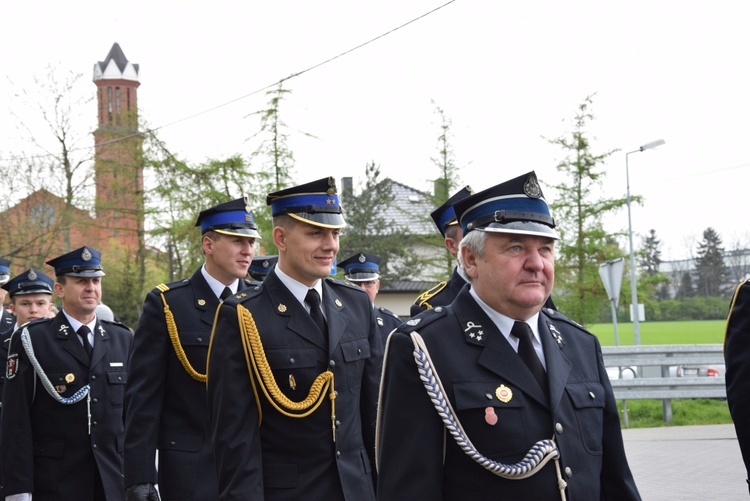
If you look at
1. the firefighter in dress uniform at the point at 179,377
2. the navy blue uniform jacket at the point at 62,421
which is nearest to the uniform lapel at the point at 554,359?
the firefighter in dress uniform at the point at 179,377

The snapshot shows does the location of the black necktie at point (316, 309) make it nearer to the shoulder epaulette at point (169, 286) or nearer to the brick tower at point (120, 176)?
the shoulder epaulette at point (169, 286)

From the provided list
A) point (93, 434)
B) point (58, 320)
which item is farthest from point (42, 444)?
point (58, 320)

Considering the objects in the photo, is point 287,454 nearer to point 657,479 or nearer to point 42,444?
point 42,444

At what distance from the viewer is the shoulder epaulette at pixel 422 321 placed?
321 centimetres

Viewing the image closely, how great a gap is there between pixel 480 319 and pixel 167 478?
2.75 meters

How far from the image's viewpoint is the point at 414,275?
32.2 meters

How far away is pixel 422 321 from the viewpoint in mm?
3258

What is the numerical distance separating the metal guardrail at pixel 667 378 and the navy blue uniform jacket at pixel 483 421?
10.8m

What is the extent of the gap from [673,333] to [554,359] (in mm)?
44908

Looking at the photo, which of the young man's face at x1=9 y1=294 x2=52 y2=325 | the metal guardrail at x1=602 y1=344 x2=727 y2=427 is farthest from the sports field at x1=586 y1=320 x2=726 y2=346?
the young man's face at x1=9 y1=294 x2=52 y2=325

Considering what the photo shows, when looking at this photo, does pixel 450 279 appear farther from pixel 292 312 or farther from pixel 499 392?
pixel 499 392

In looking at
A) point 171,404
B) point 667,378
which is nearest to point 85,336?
point 171,404

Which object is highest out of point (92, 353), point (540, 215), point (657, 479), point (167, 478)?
point (540, 215)

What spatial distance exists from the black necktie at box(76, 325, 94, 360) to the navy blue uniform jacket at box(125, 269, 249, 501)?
1.25 metres
